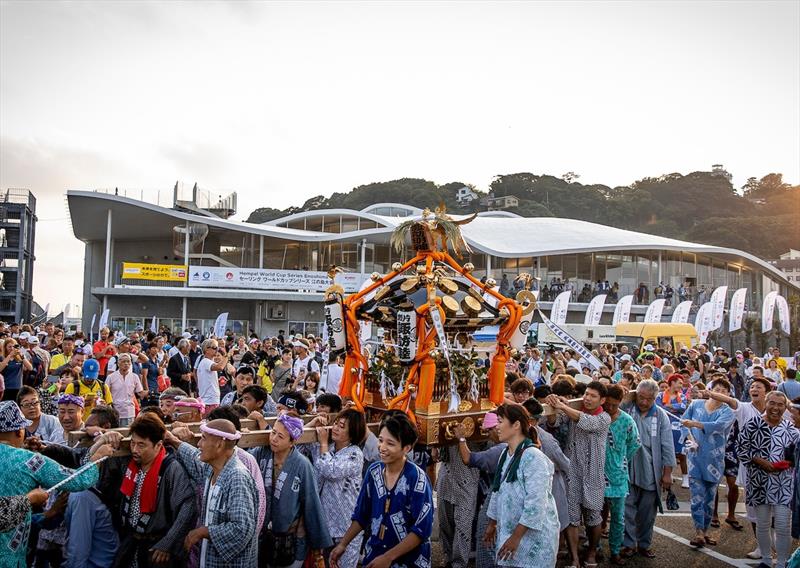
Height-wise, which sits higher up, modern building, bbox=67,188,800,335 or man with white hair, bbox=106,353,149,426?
modern building, bbox=67,188,800,335

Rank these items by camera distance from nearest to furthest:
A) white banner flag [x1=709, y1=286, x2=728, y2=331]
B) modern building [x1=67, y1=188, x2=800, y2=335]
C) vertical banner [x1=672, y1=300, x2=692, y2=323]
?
white banner flag [x1=709, y1=286, x2=728, y2=331], vertical banner [x1=672, y1=300, x2=692, y2=323], modern building [x1=67, y1=188, x2=800, y2=335]

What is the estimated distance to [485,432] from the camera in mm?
5609

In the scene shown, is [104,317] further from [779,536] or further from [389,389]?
[779,536]

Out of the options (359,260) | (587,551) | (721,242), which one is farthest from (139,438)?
(721,242)

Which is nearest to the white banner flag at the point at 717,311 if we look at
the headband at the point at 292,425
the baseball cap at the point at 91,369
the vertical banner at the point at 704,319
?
the vertical banner at the point at 704,319

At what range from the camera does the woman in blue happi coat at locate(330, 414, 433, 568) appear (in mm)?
3641

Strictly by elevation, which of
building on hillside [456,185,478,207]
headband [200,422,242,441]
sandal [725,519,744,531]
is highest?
building on hillside [456,185,478,207]

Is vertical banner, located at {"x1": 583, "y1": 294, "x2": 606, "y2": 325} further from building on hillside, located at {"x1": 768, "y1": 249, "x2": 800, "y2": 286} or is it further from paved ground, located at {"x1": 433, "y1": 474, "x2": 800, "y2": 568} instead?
building on hillside, located at {"x1": 768, "y1": 249, "x2": 800, "y2": 286}

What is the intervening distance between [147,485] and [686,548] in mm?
5532

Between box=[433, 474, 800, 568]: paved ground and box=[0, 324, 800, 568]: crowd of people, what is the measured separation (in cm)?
15

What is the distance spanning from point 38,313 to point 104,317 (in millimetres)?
25691

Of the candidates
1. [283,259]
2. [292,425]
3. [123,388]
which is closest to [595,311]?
[283,259]

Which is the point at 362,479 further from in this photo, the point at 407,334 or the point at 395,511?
the point at 407,334

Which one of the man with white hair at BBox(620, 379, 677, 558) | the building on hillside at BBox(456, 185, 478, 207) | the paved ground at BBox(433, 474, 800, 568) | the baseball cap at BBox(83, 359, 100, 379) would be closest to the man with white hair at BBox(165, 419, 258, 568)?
the paved ground at BBox(433, 474, 800, 568)
